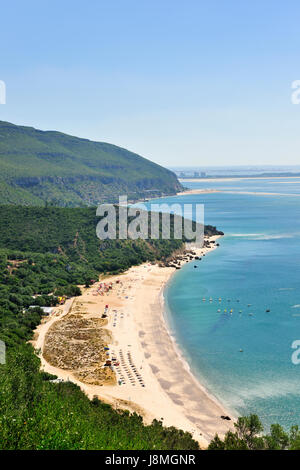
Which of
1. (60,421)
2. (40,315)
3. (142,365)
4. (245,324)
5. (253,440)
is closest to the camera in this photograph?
(60,421)

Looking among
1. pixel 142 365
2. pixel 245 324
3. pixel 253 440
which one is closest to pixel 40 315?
pixel 142 365

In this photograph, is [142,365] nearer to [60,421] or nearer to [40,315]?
[40,315]

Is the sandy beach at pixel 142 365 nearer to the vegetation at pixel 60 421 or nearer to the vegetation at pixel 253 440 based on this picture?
the vegetation at pixel 60 421

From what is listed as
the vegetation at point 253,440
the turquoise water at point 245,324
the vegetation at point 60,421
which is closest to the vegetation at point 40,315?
the vegetation at point 60,421

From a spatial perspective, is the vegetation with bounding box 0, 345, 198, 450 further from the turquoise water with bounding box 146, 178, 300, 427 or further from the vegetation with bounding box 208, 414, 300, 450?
the turquoise water with bounding box 146, 178, 300, 427

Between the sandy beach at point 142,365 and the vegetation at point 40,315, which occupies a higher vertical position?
the vegetation at point 40,315
